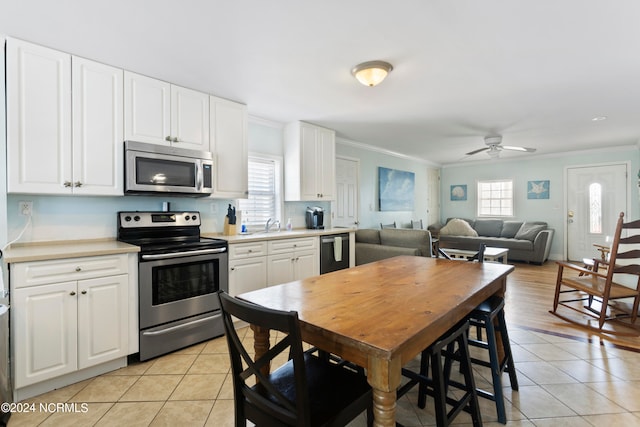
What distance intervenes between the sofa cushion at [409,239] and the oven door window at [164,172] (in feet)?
8.55

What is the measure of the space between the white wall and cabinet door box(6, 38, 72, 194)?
8.13 meters

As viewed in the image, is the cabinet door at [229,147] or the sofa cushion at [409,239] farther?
the sofa cushion at [409,239]

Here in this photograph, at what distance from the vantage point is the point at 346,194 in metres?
5.50

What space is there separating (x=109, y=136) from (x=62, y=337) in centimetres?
151

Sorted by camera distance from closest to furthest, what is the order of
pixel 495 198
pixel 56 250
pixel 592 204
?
pixel 56 250 < pixel 592 204 < pixel 495 198

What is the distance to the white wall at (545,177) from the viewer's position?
608cm

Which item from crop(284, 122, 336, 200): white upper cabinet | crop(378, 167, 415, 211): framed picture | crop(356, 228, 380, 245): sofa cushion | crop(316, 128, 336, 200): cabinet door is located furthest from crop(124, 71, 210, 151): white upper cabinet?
crop(378, 167, 415, 211): framed picture

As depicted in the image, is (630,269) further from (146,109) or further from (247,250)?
(146,109)

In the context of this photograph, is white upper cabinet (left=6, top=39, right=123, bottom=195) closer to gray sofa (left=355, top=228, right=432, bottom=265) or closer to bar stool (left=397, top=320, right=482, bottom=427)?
bar stool (left=397, top=320, right=482, bottom=427)

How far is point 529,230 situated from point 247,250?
610 cm

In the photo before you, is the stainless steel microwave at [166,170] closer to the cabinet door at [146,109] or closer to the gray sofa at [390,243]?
the cabinet door at [146,109]

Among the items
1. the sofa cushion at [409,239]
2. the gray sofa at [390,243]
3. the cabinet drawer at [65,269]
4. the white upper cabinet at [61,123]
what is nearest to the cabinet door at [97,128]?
the white upper cabinet at [61,123]

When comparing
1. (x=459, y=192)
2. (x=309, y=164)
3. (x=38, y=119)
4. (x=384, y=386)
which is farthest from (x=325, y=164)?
(x=459, y=192)

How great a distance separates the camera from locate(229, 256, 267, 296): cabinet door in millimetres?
2996
